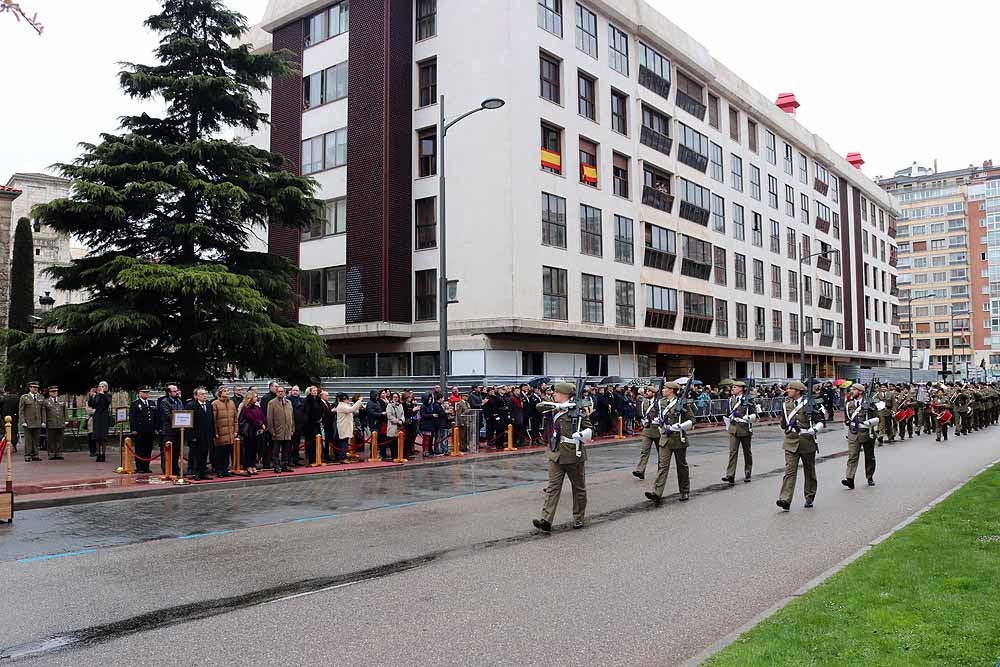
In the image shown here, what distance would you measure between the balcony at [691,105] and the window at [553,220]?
13585 millimetres

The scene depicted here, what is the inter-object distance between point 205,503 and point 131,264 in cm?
940

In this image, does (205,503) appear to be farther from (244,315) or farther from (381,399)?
(244,315)

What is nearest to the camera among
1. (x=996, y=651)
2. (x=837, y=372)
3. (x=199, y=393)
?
(x=996, y=651)

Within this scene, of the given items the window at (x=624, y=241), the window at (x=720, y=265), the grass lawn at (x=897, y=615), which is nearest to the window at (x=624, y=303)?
the window at (x=624, y=241)

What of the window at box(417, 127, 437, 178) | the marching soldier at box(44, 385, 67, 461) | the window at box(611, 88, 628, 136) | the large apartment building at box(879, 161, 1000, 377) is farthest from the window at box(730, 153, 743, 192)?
the large apartment building at box(879, 161, 1000, 377)

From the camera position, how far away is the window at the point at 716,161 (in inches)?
1850

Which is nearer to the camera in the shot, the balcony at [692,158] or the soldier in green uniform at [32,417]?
the soldier in green uniform at [32,417]

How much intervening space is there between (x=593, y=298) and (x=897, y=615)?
98.1 ft

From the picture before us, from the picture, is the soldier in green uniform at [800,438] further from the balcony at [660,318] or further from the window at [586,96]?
the balcony at [660,318]

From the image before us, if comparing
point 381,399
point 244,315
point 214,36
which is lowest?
point 381,399

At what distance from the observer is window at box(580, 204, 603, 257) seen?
35.1m

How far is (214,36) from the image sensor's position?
23234 millimetres

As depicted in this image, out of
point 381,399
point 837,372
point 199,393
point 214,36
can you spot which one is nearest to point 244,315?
point 381,399

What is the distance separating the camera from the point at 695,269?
144ft
